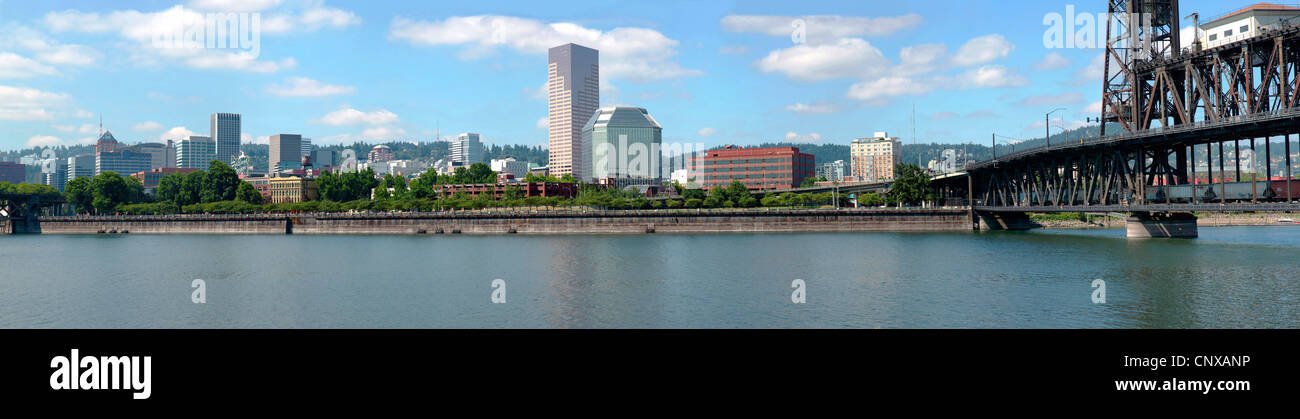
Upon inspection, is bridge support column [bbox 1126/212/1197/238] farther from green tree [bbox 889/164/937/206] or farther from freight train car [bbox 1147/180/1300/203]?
green tree [bbox 889/164/937/206]

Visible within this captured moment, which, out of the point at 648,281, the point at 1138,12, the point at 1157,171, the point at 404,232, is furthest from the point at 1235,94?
the point at 404,232

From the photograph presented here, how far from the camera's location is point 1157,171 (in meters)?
86.2

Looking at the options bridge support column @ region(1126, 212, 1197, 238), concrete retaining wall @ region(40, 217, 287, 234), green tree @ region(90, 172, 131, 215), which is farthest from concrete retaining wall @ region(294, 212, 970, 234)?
green tree @ region(90, 172, 131, 215)

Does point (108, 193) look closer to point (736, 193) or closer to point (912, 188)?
point (736, 193)

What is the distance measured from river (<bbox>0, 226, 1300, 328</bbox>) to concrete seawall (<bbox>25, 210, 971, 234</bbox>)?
4555 centimetres

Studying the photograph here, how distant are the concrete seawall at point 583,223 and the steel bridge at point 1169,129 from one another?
16.1m

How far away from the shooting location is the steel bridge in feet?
230

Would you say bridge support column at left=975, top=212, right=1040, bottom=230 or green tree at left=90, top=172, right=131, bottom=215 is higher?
green tree at left=90, top=172, right=131, bottom=215

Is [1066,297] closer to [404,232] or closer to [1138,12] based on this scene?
[1138,12]

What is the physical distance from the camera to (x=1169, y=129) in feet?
243

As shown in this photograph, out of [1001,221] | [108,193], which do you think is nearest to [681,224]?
[1001,221]

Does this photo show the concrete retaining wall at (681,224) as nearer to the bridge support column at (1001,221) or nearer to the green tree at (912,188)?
the bridge support column at (1001,221)

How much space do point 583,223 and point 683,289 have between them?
8728 centimetres
